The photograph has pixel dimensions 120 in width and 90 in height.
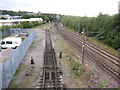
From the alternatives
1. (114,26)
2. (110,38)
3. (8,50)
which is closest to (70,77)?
(8,50)

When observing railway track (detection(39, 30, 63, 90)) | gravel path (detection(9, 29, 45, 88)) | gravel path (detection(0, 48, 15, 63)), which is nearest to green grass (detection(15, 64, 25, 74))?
gravel path (detection(9, 29, 45, 88))

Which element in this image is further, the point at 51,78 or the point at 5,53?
the point at 5,53

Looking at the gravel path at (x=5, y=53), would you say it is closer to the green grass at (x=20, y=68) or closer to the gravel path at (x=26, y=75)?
the gravel path at (x=26, y=75)

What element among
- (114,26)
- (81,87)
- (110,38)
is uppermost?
(114,26)

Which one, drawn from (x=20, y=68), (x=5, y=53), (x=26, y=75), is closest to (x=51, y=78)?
(x=26, y=75)

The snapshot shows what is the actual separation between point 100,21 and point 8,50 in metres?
20.0

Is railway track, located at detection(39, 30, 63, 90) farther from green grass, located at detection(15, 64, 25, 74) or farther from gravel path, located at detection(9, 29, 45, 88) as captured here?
green grass, located at detection(15, 64, 25, 74)

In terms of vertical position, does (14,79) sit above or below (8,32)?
below

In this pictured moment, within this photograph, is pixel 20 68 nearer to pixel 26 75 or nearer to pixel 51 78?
pixel 26 75

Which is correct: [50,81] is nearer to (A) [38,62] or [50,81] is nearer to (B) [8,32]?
(A) [38,62]

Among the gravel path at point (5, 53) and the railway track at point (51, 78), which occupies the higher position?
the gravel path at point (5, 53)

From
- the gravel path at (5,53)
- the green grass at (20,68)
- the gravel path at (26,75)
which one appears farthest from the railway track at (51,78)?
the gravel path at (5,53)

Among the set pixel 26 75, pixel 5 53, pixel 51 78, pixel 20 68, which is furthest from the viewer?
pixel 5 53

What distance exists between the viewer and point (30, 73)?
49.1 ft
